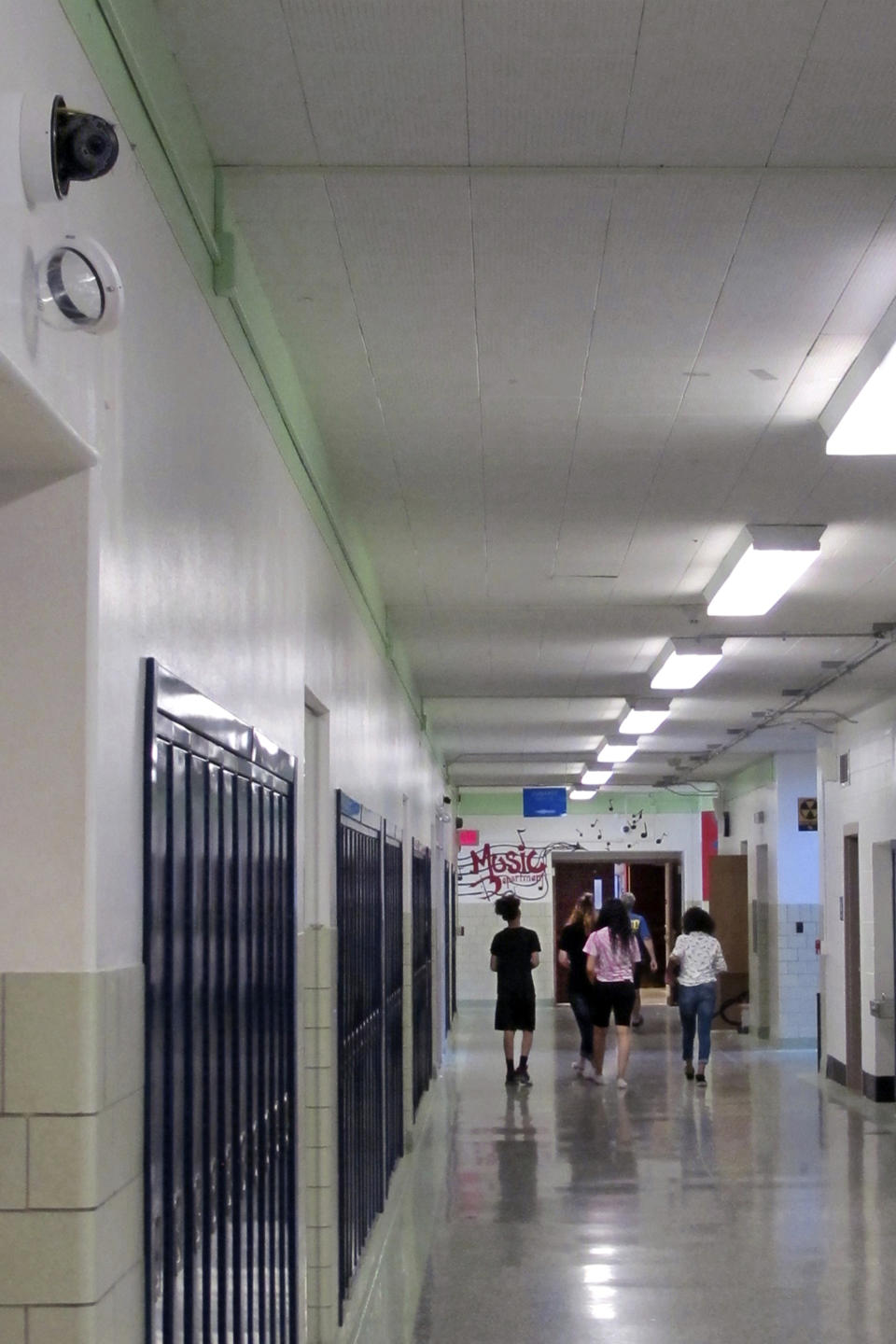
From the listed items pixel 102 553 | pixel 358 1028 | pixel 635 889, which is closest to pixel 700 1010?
pixel 358 1028

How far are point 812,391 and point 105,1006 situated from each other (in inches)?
139

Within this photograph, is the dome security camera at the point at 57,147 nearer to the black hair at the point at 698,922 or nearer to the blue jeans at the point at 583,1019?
the black hair at the point at 698,922

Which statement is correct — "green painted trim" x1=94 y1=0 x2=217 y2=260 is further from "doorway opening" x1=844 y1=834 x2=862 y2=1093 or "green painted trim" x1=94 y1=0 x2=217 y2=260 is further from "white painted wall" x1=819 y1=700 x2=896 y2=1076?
"doorway opening" x1=844 y1=834 x2=862 y2=1093


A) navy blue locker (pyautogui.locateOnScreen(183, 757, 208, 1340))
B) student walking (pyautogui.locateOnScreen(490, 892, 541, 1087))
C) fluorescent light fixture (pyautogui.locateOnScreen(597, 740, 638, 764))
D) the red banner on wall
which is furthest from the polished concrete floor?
the red banner on wall

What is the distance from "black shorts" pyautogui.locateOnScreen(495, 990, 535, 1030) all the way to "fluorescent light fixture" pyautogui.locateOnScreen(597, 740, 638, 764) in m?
3.09

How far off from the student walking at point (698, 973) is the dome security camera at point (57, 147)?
1143cm

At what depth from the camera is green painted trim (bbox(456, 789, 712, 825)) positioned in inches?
932

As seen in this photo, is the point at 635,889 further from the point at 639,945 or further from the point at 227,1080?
the point at 227,1080

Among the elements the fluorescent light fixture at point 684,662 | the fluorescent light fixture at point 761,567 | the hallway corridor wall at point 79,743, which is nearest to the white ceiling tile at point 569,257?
the fluorescent light fixture at point 761,567

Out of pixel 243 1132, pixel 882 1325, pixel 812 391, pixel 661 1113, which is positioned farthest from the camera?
pixel 661 1113

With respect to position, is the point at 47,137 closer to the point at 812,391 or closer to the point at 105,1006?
the point at 105,1006

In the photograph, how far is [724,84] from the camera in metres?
3.21

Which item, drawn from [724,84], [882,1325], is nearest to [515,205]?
[724,84]

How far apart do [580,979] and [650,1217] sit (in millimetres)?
5858
